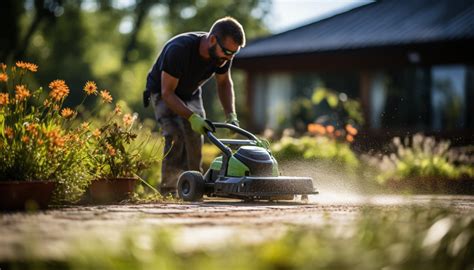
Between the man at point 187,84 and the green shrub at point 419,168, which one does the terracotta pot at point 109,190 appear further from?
the green shrub at point 419,168

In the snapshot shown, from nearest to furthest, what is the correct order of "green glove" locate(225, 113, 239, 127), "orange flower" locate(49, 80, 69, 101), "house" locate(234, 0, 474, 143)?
"orange flower" locate(49, 80, 69, 101) → "green glove" locate(225, 113, 239, 127) → "house" locate(234, 0, 474, 143)

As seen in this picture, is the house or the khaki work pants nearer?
the khaki work pants

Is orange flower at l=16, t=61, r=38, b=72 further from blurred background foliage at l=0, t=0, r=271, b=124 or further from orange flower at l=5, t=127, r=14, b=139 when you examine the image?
blurred background foliage at l=0, t=0, r=271, b=124

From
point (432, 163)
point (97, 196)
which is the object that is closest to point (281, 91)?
point (432, 163)

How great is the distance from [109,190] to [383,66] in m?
13.8

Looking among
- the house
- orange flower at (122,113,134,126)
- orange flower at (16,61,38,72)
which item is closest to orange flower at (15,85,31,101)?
orange flower at (16,61,38,72)

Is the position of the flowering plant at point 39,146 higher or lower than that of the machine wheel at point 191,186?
higher

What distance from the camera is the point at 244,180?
631 centimetres

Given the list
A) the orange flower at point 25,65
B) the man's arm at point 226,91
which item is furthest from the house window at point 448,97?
the orange flower at point 25,65

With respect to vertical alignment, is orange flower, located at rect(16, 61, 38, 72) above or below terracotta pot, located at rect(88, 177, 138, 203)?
above

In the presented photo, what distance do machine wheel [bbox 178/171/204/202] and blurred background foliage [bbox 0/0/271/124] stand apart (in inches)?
1118

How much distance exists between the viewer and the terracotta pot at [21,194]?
477 centimetres

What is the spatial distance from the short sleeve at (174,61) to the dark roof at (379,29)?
10.8 m

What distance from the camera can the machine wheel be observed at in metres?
6.67
